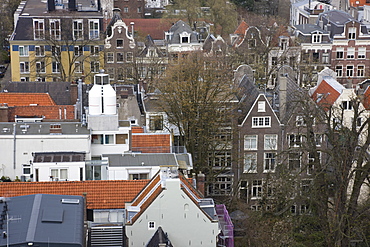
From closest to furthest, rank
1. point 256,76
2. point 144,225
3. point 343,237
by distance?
1. point 144,225
2. point 343,237
3. point 256,76

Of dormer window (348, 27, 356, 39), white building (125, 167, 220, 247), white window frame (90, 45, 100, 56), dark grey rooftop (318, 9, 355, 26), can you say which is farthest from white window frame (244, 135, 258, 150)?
dark grey rooftop (318, 9, 355, 26)

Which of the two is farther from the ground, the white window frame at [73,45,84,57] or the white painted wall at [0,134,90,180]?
the white window frame at [73,45,84,57]

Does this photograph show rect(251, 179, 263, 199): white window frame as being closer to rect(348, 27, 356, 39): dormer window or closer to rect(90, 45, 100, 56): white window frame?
rect(90, 45, 100, 56): white window frame

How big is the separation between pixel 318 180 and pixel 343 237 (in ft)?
10.4

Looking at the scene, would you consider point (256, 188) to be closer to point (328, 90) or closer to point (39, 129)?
point (328, 90)

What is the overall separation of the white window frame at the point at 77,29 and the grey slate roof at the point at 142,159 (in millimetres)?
40718

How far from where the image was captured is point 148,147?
51.2 metres

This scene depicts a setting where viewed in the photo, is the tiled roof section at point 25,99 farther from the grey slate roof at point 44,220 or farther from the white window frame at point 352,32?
the white window frame at point 352,32

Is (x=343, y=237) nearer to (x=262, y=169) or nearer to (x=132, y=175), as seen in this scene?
(x=132, y=175)

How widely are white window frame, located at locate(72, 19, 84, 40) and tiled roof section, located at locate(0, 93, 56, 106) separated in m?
25.3

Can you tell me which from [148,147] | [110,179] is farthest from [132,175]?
[148,147]

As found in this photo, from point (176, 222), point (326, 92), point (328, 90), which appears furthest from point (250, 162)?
point (176, 222)

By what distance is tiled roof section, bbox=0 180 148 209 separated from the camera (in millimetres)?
43469

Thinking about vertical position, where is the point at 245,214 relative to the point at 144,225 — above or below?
below
